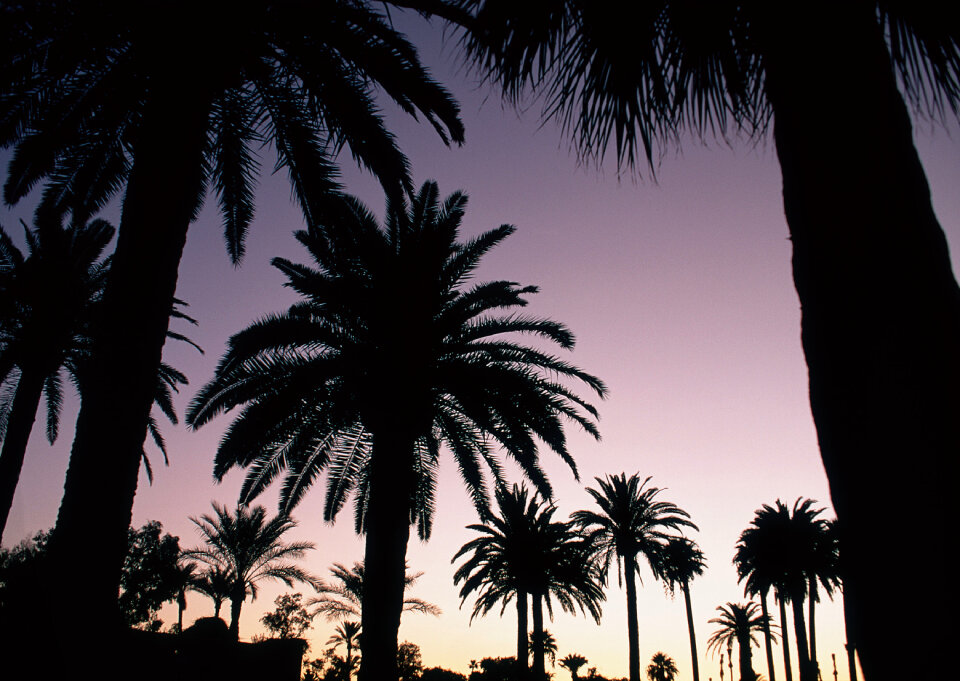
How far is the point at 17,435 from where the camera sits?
1247cm

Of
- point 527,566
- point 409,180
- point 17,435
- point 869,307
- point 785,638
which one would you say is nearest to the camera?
point 869,307

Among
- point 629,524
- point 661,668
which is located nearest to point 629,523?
point 629,524

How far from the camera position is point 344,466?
1341cm

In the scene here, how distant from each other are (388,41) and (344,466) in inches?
343

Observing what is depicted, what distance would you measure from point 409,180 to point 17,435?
33.3ft

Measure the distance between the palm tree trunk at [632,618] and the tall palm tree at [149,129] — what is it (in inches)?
938

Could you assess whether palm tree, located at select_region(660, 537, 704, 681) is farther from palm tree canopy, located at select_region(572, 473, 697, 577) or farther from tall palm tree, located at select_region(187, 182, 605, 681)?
tall palm tree, located at select_region(187, 182, 605, 681)

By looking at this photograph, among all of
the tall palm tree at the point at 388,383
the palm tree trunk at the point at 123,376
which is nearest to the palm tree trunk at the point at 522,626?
the tall palm tree at the point at 388,383

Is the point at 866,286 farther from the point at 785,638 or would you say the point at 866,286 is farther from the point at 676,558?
the point at 785,638

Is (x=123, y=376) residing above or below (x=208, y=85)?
below

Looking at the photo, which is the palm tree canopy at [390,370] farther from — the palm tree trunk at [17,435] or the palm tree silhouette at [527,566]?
the palm tree silhouette at [527,566]

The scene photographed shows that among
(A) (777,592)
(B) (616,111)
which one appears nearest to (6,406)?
(B) (616,111)

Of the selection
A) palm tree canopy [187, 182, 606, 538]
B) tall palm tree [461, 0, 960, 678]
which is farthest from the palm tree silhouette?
tall palm tree [461, 0, 960, 678]

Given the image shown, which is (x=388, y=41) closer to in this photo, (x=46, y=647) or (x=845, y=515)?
(x=46, y=647)
